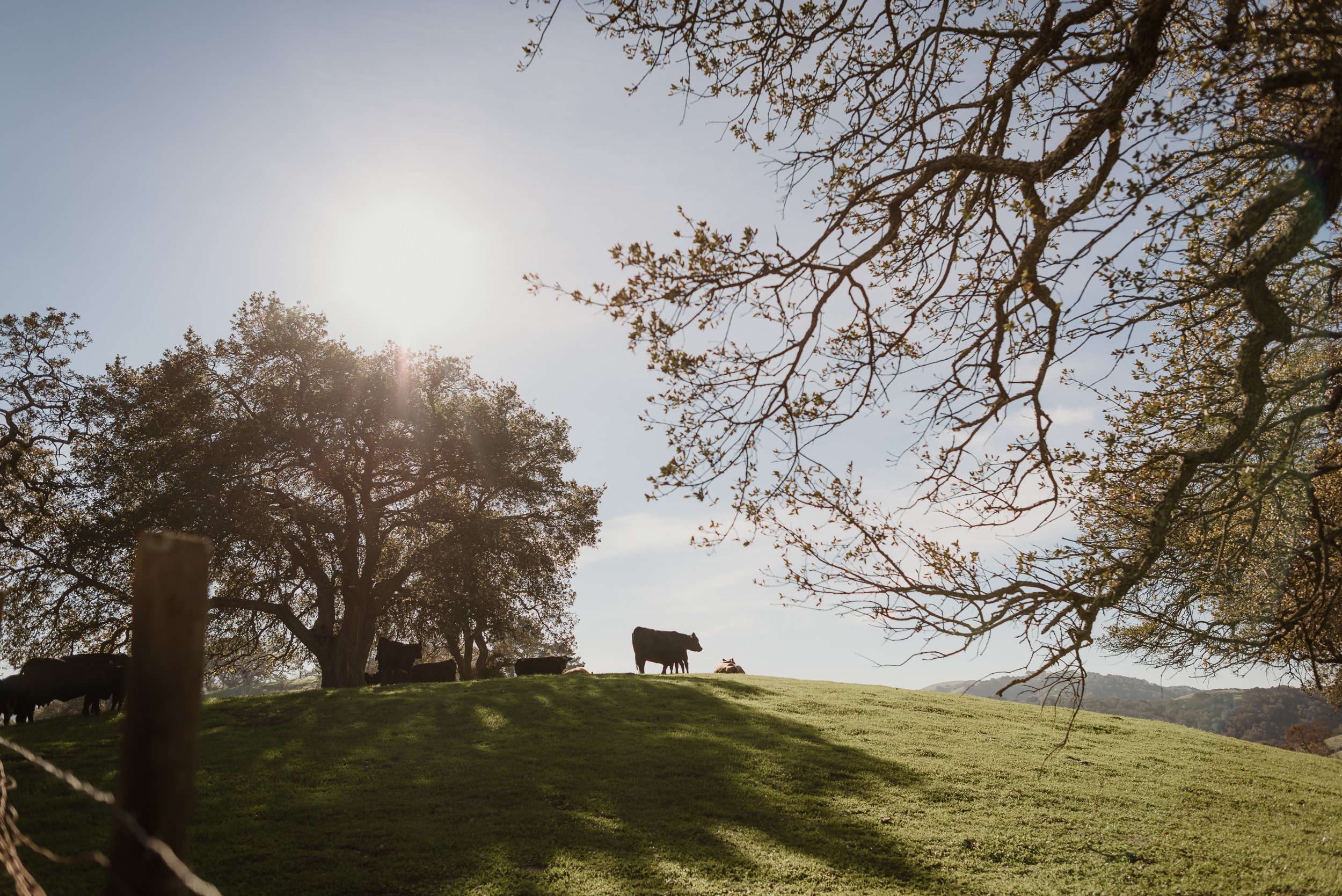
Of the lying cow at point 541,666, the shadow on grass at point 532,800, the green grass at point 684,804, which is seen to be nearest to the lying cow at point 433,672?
the lying cow at point 541,666

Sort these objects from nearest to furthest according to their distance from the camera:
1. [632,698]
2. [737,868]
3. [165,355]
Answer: [737,868], [632,698], [165,355]

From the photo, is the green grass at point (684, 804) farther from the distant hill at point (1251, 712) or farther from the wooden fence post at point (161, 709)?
the distant hill at point (1251, 712)

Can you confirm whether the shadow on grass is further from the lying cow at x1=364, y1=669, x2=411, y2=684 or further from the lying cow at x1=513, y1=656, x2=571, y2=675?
the lying cow at x1=513, y1=656, x2=571, y2=675

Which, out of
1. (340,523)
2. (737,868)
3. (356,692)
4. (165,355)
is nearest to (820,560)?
(737,868)

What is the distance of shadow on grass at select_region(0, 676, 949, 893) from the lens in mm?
8852

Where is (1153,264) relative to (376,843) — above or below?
above

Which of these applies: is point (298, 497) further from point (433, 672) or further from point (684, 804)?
point (684, 804)

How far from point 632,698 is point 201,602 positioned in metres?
18.5

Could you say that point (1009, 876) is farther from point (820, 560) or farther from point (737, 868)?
point (820, 560)

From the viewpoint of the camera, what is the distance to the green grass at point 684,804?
903 centimetres

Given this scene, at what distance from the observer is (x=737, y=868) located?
30.0 feet

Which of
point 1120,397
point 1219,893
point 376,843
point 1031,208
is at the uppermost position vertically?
point 1031,208

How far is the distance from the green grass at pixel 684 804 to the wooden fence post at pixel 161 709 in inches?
A: 269

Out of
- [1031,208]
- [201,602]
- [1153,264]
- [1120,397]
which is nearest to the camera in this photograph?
[201,602]
